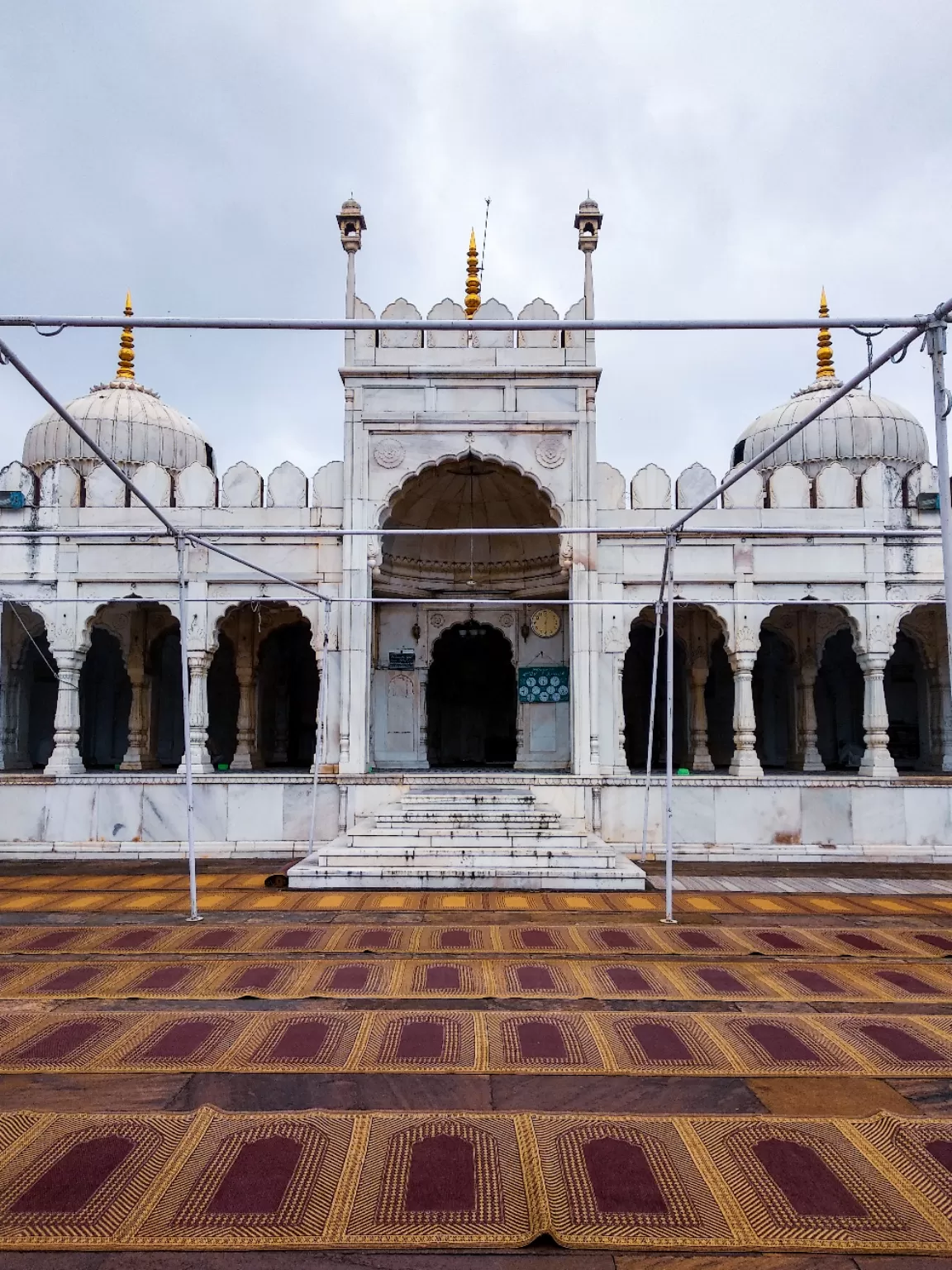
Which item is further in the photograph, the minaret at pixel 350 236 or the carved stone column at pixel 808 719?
the carved stone column at pixel 808 719

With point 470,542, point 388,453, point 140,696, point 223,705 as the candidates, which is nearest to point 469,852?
point 388,453

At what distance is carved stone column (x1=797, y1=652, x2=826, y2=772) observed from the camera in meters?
14.6

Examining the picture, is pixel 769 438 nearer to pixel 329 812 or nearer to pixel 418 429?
pixel 418 429

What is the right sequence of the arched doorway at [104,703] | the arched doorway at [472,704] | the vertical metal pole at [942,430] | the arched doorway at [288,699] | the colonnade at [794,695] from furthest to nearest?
the arched doorway at [472,704], the arched doorway at [104,703], the arched doorway at [288,699], the colonnade at [794,695], the vertical metal pole at [942,430]

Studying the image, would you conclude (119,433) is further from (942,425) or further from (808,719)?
(942,425)

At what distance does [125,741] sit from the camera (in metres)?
17.5

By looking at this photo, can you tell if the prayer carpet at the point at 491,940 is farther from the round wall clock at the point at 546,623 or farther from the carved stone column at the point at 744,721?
the round wall clock at the point at 546,623

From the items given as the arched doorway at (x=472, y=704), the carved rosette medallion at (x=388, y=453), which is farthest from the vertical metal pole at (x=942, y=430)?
the arched doorway at (x=472, y=704)

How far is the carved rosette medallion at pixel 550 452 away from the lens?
40.9 feet

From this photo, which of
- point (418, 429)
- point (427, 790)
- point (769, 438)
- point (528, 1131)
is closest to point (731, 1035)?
point (528, 1131)

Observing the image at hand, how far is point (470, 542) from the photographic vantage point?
15570 mm

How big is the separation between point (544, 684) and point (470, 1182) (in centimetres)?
1178

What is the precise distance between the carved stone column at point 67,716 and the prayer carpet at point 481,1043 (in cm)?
798

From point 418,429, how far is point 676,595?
170 inches
